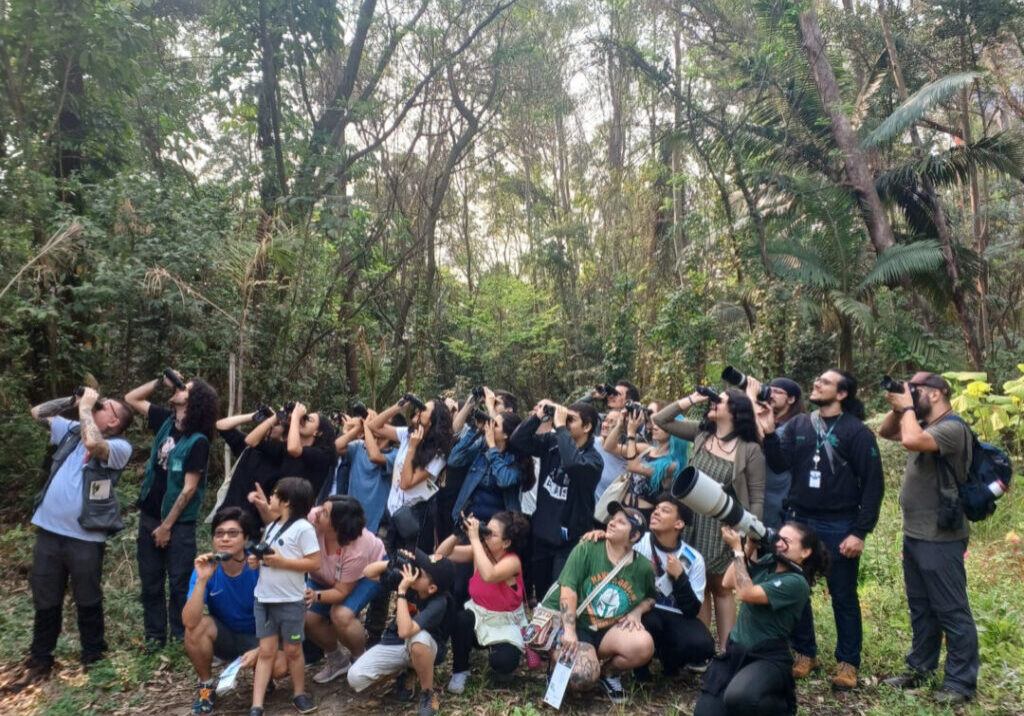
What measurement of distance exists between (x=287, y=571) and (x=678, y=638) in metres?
2.22

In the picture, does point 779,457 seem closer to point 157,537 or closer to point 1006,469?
point 1006,469

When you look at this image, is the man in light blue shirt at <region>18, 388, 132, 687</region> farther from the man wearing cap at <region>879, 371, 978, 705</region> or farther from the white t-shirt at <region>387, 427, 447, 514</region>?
the man wearing cap at <region>879, 371, 978, 705</region>

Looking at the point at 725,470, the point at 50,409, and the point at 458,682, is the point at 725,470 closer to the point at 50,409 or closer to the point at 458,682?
the point at 458,682

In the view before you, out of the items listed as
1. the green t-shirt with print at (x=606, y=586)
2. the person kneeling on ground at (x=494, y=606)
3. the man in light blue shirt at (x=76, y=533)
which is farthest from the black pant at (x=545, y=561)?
the man in light blue shirt at (x=76, y=533)

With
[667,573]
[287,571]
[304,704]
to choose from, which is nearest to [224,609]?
[287,571]

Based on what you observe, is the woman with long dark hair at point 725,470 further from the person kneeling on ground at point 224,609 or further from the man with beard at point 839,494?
the person kneeling on ground at point 224,609

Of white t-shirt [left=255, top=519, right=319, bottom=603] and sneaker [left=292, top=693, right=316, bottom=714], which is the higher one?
white t-shirt [left=255, top=519, right=319, bottom=603]


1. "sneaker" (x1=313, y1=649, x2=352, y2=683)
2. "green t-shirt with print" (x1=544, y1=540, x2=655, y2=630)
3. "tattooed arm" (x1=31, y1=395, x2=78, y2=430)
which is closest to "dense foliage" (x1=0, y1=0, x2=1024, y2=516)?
"tattooed arm" (x1=31, y1=395, x2=78, y2=430)

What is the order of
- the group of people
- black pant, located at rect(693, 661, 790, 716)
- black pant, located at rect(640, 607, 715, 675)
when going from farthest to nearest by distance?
black pant, located at rect(640, 607, 715, 675) < the group of people < black pant, located at rect(693, 661, 790, 716)

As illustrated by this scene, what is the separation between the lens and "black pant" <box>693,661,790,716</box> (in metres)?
3.23

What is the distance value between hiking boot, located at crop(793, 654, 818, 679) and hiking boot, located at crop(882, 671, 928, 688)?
0.38 meters

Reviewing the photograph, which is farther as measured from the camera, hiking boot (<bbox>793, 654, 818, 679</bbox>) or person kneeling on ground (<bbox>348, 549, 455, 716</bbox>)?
hiking boot (<bbox>793, 654, 818, 679</bbox>)

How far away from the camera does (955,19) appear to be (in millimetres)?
11211

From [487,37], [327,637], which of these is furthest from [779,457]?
[487,37]
